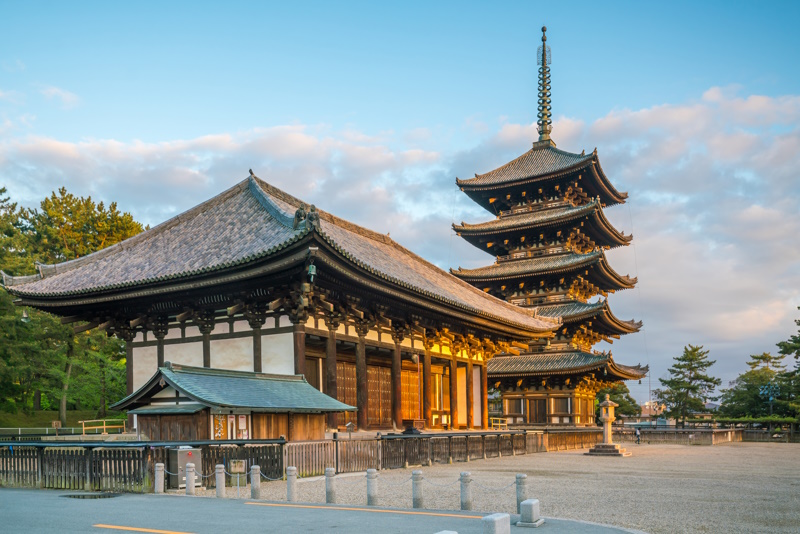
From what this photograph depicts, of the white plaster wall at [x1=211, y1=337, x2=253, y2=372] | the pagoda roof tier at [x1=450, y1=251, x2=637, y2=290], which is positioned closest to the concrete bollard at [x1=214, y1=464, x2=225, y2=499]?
the white plaster wall at [x1=211, y1=337, x2=253, y2=372]

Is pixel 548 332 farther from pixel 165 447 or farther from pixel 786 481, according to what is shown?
pixel 165 447

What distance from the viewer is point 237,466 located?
712 inches

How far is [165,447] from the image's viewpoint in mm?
17250

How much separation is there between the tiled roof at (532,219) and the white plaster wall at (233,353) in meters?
27.5

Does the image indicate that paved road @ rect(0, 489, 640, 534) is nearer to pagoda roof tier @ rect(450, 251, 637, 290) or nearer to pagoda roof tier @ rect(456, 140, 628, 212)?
pagoda roof tier @ rect(450, 251, 637, 290)

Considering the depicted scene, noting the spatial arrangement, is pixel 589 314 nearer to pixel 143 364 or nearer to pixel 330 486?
pixel 143 364

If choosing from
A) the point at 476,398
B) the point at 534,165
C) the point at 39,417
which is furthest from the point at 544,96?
the point at 39,417

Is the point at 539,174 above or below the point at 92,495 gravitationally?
above

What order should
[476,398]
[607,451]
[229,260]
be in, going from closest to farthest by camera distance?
[229,260], [607,451], [476,398]

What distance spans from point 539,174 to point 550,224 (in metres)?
3.79

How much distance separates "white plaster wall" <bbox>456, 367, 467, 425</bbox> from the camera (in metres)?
36.4

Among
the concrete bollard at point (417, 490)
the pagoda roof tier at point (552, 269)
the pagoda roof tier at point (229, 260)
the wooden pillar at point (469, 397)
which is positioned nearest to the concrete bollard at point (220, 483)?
the concrete bollard at point (417, 490)

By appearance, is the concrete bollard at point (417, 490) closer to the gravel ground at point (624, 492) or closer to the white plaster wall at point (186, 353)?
the gravel ground at point (624, 492)

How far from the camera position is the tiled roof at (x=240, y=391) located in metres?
19.0
